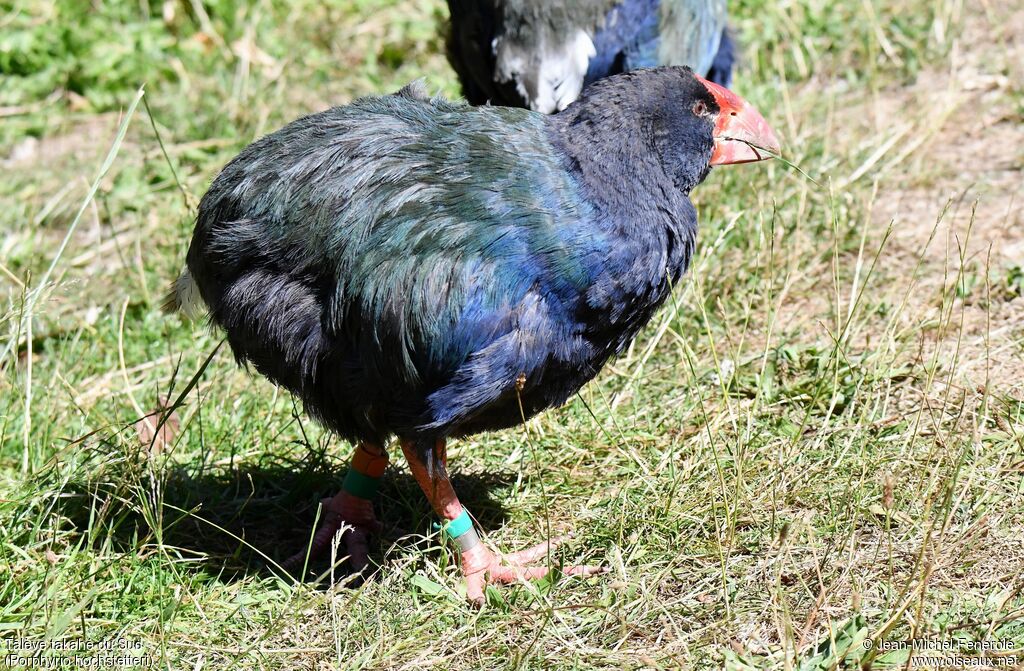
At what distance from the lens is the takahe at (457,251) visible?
2.15m

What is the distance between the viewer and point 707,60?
3775 mm

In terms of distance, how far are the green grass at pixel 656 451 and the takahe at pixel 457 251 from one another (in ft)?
0.83

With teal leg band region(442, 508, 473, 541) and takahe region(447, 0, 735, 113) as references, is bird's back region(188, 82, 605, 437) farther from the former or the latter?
takahe region(447, 0, 735, 113)

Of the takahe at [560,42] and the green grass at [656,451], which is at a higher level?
the takahe at [560,42]

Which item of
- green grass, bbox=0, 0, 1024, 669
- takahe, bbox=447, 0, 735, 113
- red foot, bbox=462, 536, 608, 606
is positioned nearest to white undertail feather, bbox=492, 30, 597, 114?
takahe, bbox=447, 0, 735, 113

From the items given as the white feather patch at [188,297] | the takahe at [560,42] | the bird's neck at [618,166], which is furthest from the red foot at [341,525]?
the takahe at [560,42]

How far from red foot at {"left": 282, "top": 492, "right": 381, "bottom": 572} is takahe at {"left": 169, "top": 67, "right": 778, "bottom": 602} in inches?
10.3

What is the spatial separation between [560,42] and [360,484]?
57.0 inches

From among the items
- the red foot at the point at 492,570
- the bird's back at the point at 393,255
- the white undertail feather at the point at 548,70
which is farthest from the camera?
the white undertail feather at the point at 548,70

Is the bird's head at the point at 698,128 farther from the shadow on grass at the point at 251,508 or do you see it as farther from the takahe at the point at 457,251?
the shadow on grass at the point at 251,508

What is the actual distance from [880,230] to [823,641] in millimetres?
1837

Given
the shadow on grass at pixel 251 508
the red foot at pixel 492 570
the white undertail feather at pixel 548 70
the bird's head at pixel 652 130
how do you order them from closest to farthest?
the bird's head at pixel 652 130 → the red foot at pixel 492 570 → the shadow on grass at pixel 251 508 → the white undertail feather at pixel 548 70

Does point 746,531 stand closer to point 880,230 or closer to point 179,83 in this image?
point 880,230

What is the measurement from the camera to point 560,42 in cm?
334
